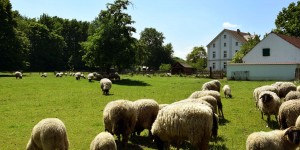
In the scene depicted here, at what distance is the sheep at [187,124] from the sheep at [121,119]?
172 centimetres

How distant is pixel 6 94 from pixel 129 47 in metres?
22.0

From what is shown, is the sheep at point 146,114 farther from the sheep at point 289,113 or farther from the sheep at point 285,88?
the sheep at point 285,88

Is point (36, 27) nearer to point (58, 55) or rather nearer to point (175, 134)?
point (58, 55)

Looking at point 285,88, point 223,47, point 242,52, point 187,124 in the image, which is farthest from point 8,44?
point 187,124

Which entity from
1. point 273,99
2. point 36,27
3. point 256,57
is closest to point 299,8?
point 256,57

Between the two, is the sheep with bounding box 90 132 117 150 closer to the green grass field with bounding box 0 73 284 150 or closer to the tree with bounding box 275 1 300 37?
the green grass field with bounding box 0 73 284 150

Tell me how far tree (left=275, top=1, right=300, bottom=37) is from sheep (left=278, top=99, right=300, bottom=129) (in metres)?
57.1

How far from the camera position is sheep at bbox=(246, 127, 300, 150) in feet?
27.3

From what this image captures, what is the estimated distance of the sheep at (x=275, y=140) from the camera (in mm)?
8328

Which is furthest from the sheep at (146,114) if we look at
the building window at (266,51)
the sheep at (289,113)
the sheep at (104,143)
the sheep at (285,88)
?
the building window at (266,51)

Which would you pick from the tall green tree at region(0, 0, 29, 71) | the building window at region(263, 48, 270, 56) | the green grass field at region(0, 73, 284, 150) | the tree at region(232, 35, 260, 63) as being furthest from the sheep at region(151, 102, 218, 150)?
the tree at region(232, 35, 260, 63)

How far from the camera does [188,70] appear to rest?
268ft

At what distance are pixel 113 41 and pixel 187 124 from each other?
1439 inches

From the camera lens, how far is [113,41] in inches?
1761
